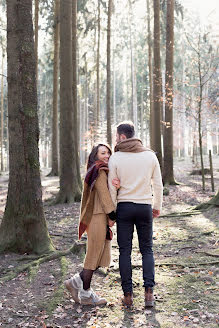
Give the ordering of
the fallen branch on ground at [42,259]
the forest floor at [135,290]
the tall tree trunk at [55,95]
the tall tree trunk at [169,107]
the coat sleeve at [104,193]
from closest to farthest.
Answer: the forest floor at [135,290] → the coat sleeve at [104,193] → the fallen branch on ground at [42,259] → the tall tree trunk at [169,107] → the tall tree trunk at [55,95]

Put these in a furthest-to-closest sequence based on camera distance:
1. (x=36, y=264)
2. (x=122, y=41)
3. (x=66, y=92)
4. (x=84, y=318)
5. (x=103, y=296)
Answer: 1. (x=122, y=41)
2. (x=66, y=92)
3. (x=36, y=264)
4. (x=103, y=296)
5. (x=84, y=318)

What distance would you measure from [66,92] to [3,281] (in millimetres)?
7599

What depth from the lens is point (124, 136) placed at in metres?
4.47

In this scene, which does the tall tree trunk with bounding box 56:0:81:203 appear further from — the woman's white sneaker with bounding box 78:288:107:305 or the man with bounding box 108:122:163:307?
the man with bounding box 108:122:163:307

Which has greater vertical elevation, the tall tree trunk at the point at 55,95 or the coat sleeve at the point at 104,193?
the tall tree trunk at the point at 55,95

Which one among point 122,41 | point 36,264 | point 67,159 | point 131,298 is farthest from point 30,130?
point 122,41

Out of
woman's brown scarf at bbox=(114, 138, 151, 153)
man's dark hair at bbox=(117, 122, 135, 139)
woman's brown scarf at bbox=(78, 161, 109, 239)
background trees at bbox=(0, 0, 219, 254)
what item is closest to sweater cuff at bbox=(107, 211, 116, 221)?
woman's brown scarf at bbox=(78, 161, 109, 239)

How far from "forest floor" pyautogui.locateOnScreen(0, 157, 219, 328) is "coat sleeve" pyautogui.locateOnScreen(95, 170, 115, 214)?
117 cm

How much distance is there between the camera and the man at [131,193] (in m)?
4.38

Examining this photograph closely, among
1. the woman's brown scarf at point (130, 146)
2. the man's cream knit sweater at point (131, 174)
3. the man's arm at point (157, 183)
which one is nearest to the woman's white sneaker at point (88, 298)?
the man's cream knit sweater at point (131, 174)

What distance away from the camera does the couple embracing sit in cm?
438

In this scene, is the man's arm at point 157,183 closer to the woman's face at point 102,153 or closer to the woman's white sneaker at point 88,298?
the woman's face at point 102,153

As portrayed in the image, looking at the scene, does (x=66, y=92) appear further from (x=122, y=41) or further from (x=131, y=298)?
(x=122, y=41)

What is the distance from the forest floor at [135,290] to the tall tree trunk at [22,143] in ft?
1.31
